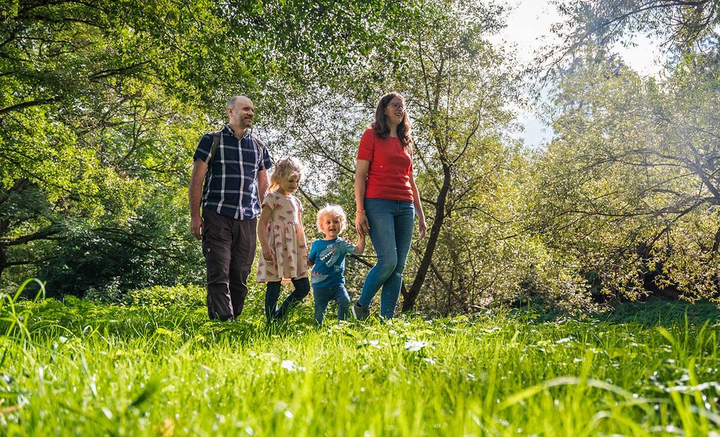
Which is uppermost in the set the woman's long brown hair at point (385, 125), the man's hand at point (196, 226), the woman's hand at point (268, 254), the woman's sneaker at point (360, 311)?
the woman's long brown hair at point (385, 125)

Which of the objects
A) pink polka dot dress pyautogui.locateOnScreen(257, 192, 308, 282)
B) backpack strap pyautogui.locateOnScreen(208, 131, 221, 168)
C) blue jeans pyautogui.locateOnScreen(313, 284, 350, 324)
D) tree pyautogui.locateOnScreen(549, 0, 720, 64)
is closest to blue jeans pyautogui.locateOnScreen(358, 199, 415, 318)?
blue jeans pyautogui.locateOnScreen(313, 284, 350, 324)

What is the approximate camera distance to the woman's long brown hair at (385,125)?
5590mm

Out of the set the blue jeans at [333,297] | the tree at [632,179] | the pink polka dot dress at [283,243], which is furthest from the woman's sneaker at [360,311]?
the tree at [632,179]

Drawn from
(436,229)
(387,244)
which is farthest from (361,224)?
(436,229)

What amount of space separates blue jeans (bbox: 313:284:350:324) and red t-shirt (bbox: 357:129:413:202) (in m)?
1.06

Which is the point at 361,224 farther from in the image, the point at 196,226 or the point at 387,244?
the point at 196,226

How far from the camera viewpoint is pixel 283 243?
5.54m

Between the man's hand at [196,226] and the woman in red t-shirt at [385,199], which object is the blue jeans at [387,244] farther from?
the man's hand at [196,226]

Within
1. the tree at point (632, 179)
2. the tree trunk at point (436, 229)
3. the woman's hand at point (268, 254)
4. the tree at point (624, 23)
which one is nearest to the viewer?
the woman's hand at point (268, 254)

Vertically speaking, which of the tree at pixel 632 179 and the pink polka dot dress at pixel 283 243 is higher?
the tree at pixel 632 179

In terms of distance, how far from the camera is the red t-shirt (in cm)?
550

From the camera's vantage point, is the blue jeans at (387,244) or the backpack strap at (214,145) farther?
the blue jeans at (387,244)

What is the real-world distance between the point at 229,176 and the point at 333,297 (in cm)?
168

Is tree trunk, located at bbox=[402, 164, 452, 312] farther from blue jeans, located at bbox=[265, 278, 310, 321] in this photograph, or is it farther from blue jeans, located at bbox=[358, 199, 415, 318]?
blue jeans, located at bbox=[265, 278, 310, 321]
